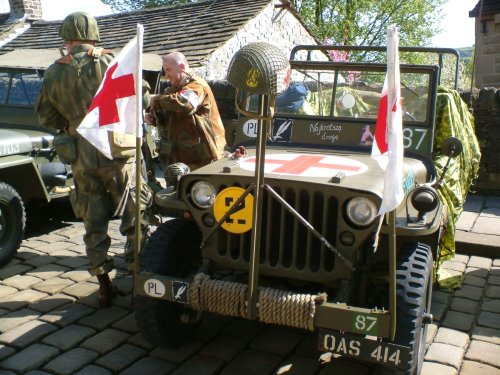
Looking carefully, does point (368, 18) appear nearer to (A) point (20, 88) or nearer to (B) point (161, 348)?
(A) point (20, 88)

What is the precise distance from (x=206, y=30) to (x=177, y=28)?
1.15 meters

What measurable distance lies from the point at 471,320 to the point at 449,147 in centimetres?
116

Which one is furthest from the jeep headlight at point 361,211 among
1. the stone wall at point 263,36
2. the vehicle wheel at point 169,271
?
the stone wall at point 263,36

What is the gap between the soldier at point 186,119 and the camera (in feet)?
14.5

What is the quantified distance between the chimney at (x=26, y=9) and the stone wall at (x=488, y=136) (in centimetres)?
1452

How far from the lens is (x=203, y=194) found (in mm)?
3066

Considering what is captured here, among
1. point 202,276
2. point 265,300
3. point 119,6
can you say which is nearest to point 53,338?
point 202,276

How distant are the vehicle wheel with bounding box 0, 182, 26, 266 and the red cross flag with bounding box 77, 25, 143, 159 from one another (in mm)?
2175

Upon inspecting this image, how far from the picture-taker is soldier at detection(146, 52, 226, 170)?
443cm

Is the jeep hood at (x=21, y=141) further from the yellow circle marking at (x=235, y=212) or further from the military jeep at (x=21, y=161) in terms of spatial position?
the yellow circle marking at (x=235, y=212)

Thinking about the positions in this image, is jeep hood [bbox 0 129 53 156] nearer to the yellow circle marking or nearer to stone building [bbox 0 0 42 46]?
the yellow circle marking

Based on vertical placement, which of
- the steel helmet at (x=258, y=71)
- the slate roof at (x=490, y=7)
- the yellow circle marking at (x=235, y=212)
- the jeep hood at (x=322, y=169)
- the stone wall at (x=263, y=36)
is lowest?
the yellow circle marking at (x=235, y=212)

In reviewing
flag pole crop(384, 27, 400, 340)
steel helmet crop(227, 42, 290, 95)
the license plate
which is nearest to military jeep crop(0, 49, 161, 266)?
steel helmet crop(227, 42, 290, 95)

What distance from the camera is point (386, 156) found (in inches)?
97.7
